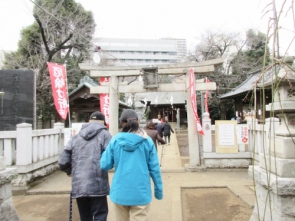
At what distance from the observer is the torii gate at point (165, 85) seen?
7.27 meters

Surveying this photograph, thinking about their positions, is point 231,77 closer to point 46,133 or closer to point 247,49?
point 247,49

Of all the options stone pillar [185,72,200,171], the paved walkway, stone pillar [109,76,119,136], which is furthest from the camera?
stone pillar [109,76,119,136]

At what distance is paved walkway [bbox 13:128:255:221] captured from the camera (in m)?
4.07

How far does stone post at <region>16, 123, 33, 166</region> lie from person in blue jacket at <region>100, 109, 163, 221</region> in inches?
152

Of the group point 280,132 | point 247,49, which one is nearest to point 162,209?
point 280,132

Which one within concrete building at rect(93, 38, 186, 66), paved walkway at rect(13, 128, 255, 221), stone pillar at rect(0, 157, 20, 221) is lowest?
paved walkway at rect(13, 128, 255, 221)

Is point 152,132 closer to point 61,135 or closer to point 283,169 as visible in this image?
point 61,135

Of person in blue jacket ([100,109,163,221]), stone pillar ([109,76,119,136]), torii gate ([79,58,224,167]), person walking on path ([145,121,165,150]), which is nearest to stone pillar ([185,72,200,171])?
torii gate ([79,58,224,167])

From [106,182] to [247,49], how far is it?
2806 centimetres

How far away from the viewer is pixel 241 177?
6277 millimetres

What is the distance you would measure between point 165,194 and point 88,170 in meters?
2.78

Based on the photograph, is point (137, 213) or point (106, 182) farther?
point (106, 182)

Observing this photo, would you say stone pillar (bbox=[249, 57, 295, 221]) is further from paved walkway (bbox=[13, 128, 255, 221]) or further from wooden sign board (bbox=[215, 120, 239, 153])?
wooden sign board (bbox=[215, 120, 239, 153])

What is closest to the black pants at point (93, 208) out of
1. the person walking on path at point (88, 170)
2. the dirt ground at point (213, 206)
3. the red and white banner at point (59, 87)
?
the person walking on path at point (88, 170)
